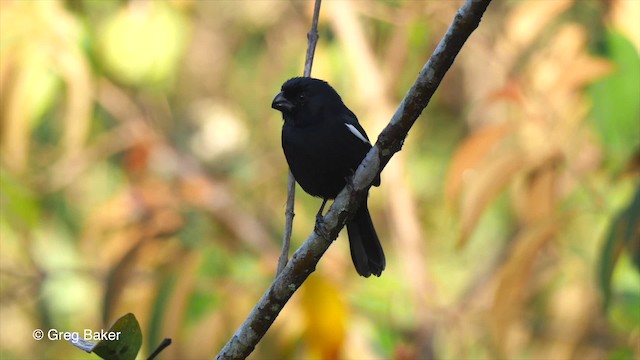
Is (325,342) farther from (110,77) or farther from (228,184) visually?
(110,77)

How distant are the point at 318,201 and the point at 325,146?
2.39m

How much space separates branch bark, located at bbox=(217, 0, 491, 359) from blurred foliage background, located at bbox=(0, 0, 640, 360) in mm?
823

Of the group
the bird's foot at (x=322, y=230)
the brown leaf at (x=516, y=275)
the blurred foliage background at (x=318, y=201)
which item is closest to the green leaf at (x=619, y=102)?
the blurred foliage background at (x=318, y=201)

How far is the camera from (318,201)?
19.1ft

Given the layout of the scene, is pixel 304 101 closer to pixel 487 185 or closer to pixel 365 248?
pixel 365 248

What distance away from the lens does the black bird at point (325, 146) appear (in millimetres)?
3441

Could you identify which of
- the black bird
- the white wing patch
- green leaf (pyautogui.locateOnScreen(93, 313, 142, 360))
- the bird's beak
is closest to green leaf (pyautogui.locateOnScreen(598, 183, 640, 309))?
the black bird

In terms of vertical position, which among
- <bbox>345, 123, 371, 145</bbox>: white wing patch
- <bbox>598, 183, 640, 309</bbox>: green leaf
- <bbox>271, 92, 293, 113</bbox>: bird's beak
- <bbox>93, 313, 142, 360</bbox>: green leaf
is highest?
<bbox>271, 92, 293, 113</bbox>: bird's beak

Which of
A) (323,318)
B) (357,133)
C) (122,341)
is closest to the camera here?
(122,341)

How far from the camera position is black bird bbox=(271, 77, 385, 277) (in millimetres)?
3441

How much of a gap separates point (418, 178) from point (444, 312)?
237 centimetres

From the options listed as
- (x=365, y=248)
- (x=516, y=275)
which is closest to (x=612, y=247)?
(x=516, y=275)

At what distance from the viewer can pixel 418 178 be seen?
262 inches

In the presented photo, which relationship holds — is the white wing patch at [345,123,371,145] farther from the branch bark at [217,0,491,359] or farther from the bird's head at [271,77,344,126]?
the branch bark at [217,0,491,359]
